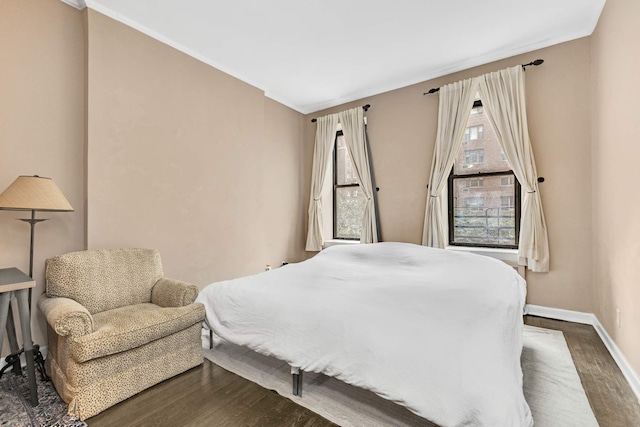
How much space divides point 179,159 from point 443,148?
Answer: 3.14 m

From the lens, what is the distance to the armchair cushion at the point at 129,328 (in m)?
1.63

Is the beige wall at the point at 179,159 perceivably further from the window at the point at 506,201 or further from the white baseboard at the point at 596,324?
the white baseboard at the point at 596,324

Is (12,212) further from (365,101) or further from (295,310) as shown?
(365,101)

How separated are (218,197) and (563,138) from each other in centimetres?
392

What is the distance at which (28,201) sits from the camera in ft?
6.43

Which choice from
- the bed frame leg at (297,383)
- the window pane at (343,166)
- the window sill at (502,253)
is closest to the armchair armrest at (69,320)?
the bed frame leg at (297,383)

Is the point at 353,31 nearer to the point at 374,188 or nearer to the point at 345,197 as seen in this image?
the point at 374,188

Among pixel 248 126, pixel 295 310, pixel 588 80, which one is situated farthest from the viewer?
pixel 248 126

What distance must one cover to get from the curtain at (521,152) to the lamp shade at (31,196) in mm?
4185

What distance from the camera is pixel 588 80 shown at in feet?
9.82

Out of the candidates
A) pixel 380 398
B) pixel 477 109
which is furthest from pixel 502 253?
pixel 380 398

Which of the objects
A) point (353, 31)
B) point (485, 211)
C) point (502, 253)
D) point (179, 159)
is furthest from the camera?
point (485, 211)

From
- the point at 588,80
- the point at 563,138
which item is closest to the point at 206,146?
the point at 563,138

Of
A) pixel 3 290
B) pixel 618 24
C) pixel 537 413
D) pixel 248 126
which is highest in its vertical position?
pixel 618 24
